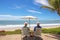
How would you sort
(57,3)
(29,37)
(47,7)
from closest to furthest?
(29,37) < (57,3) < (47,7)

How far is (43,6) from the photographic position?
1945 centimetres

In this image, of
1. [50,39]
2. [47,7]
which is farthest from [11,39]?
[47,7]

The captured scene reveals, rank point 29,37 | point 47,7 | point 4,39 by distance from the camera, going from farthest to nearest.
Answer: point 47,7, point 4,39, point 29,37

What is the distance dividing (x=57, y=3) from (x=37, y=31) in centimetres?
652

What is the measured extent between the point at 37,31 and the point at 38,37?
1.38ft

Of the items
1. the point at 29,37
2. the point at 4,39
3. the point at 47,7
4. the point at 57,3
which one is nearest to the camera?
the point at 29,37

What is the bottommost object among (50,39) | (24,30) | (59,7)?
(50,39)

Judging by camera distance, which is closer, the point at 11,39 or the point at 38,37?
the point at 38,37

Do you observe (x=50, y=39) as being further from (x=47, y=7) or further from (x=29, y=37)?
(x=47, y=7)

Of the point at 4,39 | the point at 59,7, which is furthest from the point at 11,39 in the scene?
the point at 59,7

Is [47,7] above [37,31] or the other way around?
above

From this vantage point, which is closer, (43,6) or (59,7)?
(59,7)

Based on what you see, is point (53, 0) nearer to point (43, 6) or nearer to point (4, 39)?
point (43, 6)

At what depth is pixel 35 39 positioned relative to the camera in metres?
9.67
